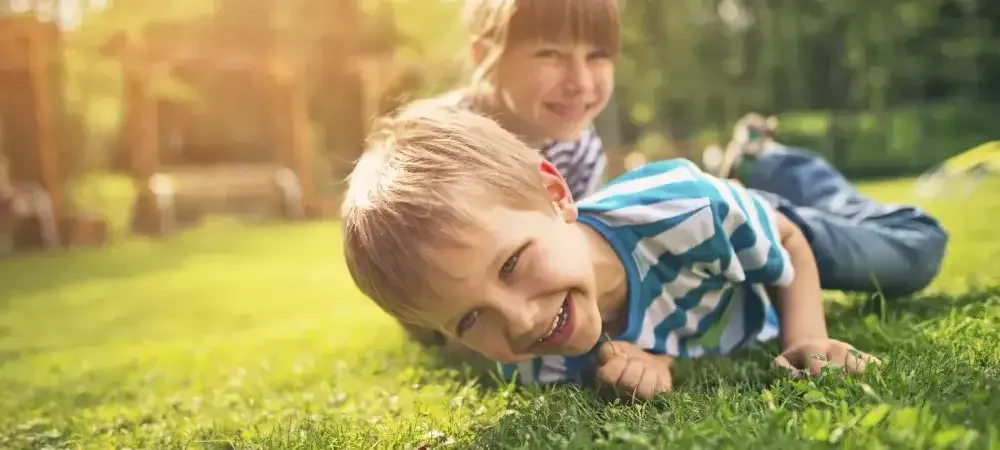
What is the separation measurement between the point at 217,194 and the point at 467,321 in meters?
3.85

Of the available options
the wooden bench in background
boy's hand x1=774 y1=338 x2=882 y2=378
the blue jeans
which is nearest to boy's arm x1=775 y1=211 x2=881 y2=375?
boy's hand x1=774 y1=338 x2=882 y2=378

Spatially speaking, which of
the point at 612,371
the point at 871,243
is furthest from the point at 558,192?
the point at 871,243

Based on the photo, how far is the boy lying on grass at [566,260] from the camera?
3.37 ft

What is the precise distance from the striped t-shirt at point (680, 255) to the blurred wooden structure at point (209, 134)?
11.4 ft

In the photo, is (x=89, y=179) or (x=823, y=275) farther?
(x=89, y=179)

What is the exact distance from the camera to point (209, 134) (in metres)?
5.28

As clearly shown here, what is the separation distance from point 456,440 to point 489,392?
25 cm

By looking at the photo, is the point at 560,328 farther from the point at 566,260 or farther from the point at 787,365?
the point at 787,365

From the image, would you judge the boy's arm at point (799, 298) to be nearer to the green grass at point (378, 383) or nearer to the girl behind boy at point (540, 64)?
the green grass at point (378, 383)

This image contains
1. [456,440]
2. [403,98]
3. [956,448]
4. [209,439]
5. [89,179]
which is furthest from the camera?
[89,179]

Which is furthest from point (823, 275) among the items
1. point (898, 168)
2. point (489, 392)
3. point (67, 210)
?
point (67, 210)

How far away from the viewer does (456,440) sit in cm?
104

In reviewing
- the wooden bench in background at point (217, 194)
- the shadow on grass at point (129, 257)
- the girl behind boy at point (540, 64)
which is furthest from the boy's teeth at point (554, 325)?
the wooden bench in background at point (217, 194)

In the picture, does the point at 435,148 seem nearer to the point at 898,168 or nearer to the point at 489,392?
the point at 489,392
